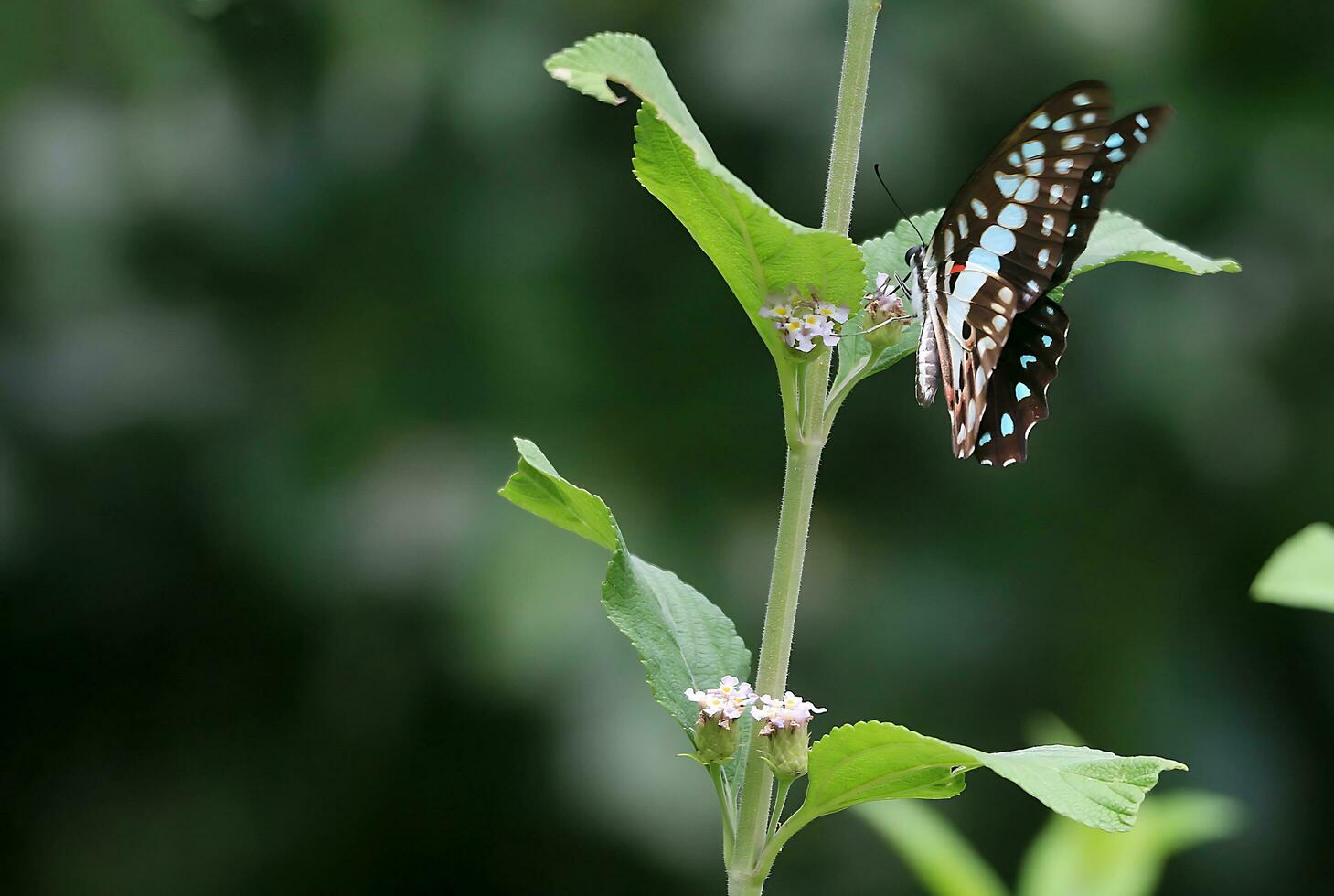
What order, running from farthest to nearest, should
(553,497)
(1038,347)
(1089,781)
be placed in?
(1038,347) < (553,497) < (1089,781)

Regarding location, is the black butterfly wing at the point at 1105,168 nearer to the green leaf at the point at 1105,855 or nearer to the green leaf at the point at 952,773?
the green leaf at the point at 952,773

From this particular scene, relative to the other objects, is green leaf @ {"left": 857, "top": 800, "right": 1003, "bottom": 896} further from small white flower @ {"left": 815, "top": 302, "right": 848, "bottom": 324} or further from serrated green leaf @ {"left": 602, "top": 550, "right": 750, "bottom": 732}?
small white flower @ {"left": 815, "top": 302, "right": 848, "bottom": 324}

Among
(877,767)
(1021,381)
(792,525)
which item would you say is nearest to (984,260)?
(1021,381)

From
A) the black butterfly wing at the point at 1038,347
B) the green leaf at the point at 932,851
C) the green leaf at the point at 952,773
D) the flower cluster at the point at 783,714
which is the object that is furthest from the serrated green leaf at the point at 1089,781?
the green leaf at the point at 932,851

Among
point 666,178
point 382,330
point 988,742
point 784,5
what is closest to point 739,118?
point 784,5

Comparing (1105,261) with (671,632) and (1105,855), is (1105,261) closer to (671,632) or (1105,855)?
(671,632)

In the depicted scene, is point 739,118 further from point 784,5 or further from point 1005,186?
point 1005,186

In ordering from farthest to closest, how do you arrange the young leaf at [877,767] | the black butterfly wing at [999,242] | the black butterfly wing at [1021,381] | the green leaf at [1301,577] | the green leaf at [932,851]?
the green leaf at [932,851] → the black butterfly wing at [1021,381] → the black butterfly wing at [999,242] → the young leaf at [877,767] → the green leaf at [1301,577]
